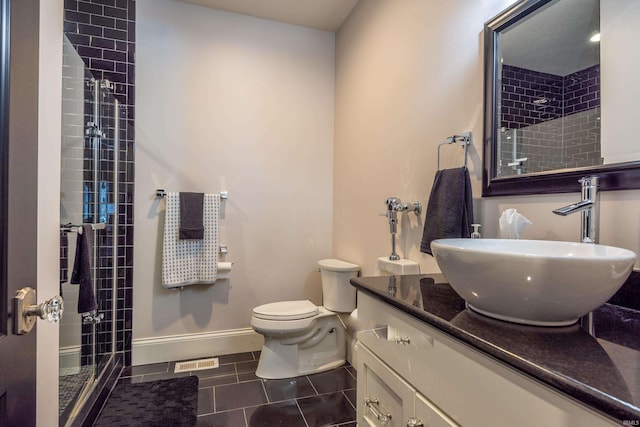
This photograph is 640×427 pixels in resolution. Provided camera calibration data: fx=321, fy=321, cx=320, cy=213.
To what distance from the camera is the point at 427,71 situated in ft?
5.49

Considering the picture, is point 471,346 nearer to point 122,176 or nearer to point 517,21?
point 517,21

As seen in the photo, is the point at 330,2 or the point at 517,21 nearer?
the point at 517,21

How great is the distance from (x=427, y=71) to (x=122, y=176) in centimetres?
212

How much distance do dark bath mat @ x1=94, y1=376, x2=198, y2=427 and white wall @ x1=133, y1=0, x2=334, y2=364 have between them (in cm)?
45

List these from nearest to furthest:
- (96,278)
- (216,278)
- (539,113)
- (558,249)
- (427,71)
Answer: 1. (558,249)
2. (539,113)
3. (427,71)
4. (96,278)
5. (216,278)

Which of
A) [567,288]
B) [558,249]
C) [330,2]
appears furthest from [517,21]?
[330,2]

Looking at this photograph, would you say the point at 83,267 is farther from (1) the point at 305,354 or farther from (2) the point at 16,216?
(1) the point at 305,354

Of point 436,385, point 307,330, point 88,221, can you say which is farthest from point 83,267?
point 436,385

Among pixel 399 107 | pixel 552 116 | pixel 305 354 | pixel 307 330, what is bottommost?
pixel 305 354

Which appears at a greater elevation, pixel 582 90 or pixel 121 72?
pixel 121 72

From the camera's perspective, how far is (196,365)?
2318 mm

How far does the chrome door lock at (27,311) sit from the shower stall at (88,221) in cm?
72

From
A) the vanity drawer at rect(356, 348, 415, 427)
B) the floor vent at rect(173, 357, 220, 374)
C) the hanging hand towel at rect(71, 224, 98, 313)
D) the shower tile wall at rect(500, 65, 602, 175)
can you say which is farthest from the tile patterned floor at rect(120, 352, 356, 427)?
the shower tile wall at rect(500, 65, 602, 175)

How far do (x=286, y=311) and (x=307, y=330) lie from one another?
222 millimetres
